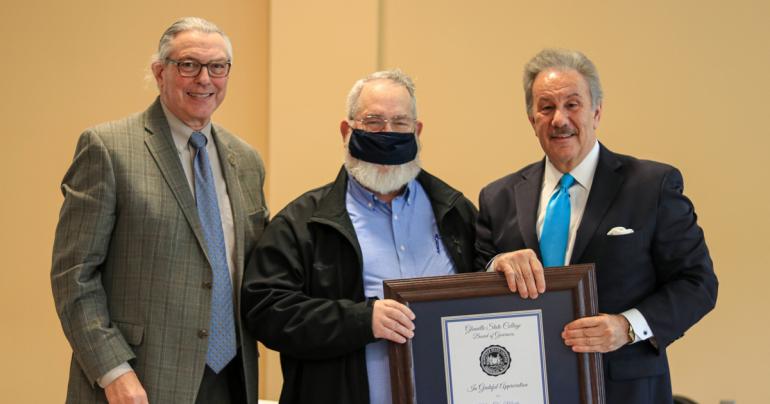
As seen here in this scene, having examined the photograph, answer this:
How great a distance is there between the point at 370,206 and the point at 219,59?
2.06ft

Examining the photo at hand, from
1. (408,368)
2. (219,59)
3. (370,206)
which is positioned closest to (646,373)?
(408,368)

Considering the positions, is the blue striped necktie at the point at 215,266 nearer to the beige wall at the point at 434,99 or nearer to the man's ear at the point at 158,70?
the man's ear at the point at 158,70

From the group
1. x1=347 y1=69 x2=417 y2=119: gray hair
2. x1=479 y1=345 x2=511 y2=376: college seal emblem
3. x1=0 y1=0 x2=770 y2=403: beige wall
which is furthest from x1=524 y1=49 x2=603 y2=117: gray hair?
x1=0 y1=0 x2=770 y2=403: beige wall

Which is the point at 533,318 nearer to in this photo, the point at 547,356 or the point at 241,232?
the point at 547,356

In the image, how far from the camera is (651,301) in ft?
7.40

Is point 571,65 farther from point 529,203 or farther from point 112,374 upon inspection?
point 112,374

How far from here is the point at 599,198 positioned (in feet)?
7.70

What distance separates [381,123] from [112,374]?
3.42 feet

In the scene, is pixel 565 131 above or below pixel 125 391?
above

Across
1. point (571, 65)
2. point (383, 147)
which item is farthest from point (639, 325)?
point (383, 147)

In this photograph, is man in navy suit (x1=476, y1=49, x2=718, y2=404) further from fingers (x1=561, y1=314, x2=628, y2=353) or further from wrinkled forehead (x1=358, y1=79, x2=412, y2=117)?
wrinkled forehead (x1=358, y1=79, x2=412, y2=117)

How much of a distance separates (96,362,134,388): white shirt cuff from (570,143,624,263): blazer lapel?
1262 millimetres

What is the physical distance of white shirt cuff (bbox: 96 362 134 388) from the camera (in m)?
2.21

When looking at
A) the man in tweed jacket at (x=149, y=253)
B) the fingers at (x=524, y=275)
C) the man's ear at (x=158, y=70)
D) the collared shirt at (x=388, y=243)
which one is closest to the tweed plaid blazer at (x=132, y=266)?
the man in tweed jacket at (x=149, y=253)
